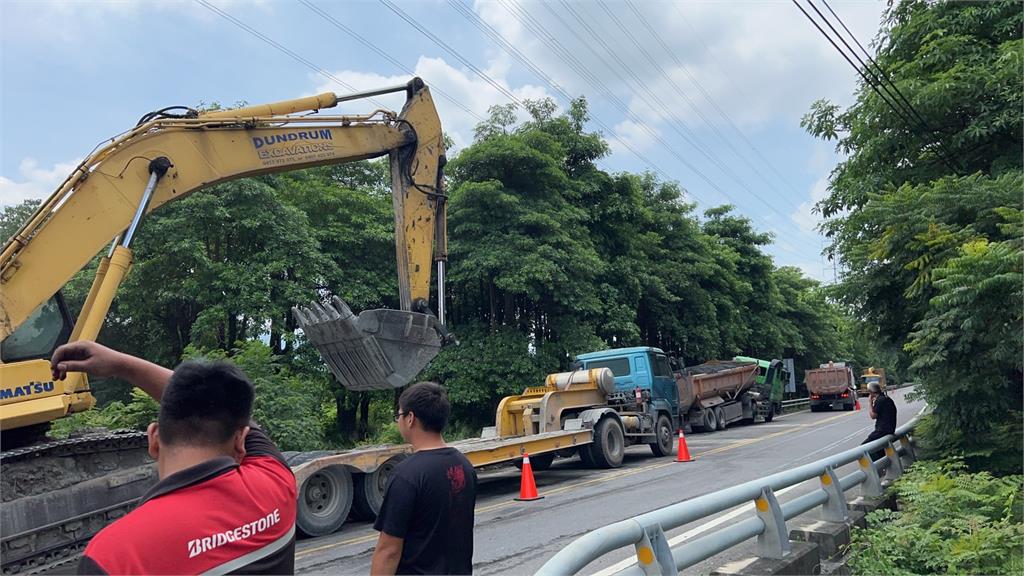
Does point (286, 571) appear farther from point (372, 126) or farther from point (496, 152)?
point (496, 152)

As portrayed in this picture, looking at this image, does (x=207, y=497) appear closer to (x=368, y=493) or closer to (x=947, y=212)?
(x=368, y=493)

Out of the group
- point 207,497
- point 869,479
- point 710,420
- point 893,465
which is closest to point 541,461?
point 893,465

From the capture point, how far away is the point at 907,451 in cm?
999

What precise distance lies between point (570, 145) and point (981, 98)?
17.7 m

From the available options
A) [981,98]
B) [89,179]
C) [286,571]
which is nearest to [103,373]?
[286,571]

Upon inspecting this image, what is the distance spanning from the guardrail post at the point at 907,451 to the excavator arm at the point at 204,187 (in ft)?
21.6

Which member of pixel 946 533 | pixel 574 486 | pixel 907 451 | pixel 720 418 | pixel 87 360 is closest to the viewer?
pixel 87 360

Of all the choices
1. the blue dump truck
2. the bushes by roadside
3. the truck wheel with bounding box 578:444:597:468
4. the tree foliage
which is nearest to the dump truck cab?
the blue dump truck

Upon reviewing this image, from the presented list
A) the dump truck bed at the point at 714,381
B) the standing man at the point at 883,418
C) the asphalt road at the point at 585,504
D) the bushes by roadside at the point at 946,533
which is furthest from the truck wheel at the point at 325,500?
the dump truck bed at the point at 714,381

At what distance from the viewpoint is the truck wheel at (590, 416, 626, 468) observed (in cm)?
1508

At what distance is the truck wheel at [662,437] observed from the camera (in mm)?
17859

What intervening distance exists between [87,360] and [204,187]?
713 cm

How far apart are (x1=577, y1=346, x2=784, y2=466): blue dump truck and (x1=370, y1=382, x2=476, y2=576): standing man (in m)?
11.9

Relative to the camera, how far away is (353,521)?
10.6 m
